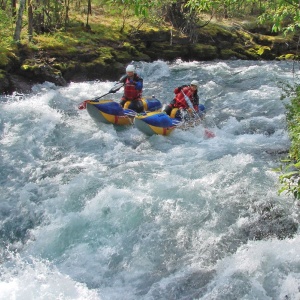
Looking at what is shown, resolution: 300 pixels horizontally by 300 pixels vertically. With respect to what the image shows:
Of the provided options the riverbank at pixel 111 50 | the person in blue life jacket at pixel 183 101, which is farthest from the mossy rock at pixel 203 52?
the person in blue life jacket at pixel 183 101

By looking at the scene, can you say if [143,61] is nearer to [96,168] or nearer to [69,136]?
[69,136]

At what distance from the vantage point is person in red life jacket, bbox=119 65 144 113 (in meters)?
10.4

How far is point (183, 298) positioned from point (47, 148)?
531cm

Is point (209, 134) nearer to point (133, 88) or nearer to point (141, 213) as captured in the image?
point (133, 88)

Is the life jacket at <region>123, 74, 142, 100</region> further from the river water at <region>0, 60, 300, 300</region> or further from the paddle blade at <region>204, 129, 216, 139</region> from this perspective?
the paddle blade at <region>204, 129, 216, 139</region>

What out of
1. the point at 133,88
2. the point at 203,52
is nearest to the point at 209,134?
the point at 133,88

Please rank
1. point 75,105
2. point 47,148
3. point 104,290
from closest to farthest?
1. point 104,290
2. point 47,148
3. point 75,105

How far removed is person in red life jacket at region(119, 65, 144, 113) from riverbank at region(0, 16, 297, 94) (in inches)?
149

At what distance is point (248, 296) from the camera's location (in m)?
4.45

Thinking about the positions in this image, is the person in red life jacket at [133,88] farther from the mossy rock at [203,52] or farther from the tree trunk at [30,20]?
the mossy rock at [203,52]

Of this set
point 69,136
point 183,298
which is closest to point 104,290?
point 183,298

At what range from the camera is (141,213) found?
612 centimetres

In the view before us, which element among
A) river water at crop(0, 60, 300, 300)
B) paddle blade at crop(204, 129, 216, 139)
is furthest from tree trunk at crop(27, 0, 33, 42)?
paddle blade at crop(204, 129, 216, 139)

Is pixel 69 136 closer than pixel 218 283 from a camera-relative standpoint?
No
